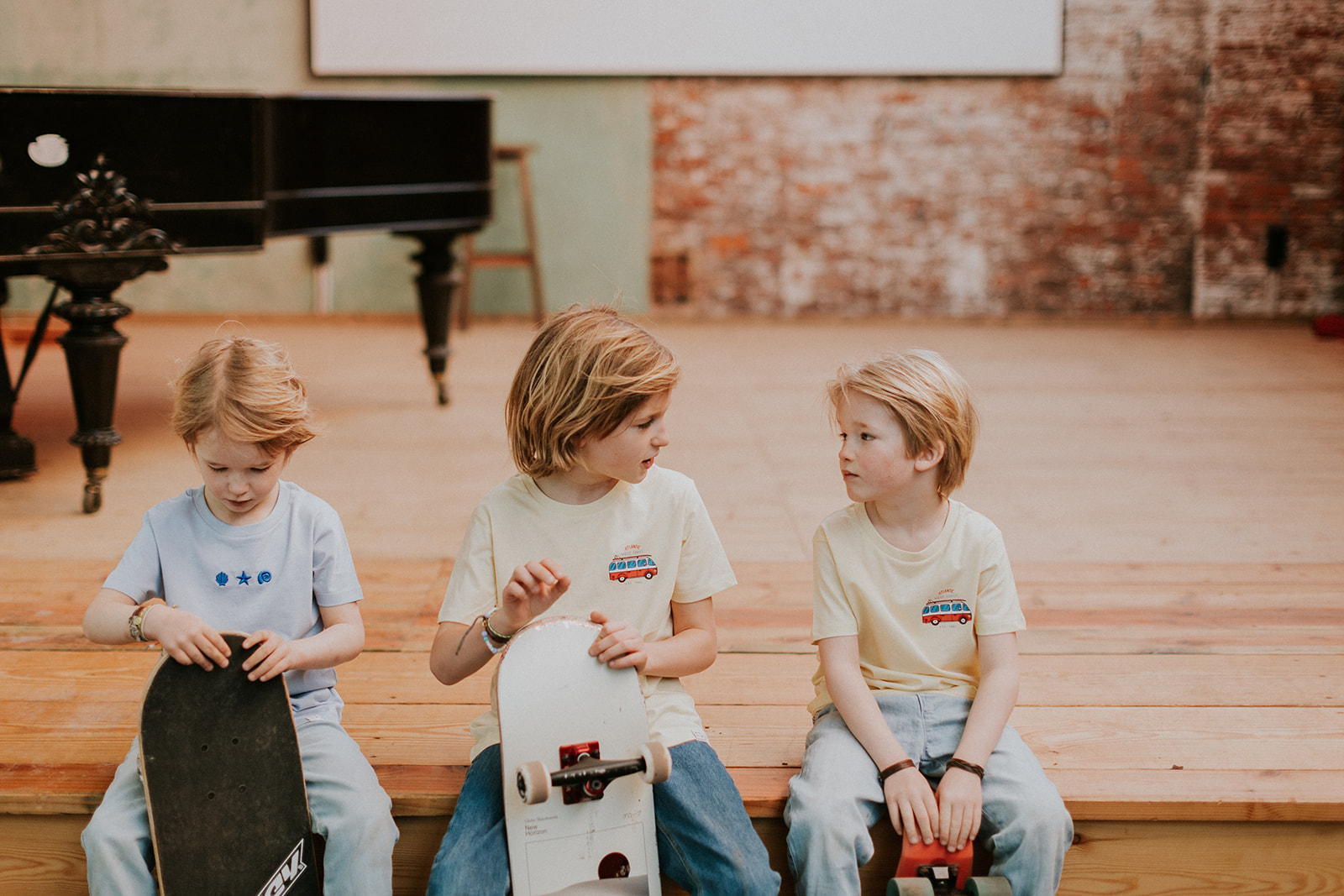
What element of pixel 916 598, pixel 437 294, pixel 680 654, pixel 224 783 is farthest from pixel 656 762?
pixel 437 294

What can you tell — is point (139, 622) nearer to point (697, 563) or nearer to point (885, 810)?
point (697, 563)

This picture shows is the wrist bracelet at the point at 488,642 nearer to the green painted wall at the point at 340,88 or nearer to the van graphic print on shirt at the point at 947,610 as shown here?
the van graphic print on shirt at the point at 947,610

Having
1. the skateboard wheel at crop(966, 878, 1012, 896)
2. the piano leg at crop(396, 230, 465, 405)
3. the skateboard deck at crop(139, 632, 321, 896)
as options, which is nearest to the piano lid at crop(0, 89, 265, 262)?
the piano leg at crop(396, 230, 465, 405)

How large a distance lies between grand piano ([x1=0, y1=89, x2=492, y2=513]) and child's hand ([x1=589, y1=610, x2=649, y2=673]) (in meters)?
1.75

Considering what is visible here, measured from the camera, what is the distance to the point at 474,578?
148 centimetres

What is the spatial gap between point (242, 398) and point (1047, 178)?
525 cm

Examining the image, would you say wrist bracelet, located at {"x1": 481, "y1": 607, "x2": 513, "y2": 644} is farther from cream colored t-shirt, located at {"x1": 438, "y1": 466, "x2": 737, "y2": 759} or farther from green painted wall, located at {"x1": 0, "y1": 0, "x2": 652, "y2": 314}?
green painted wall, located at {"x1": 0, "y1": 0, "x2": 652, "y2": 314}

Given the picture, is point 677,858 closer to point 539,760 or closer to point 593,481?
point 539,760

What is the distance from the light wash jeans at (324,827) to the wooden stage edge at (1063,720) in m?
0.09

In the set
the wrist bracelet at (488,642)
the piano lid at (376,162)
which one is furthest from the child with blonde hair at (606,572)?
the piano lid at (376,162)

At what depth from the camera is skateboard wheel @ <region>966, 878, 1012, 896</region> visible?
137cm

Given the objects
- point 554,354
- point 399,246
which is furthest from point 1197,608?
point 399,246

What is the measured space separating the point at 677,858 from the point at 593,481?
474 millimetres

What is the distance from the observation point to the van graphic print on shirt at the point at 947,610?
1.51m
